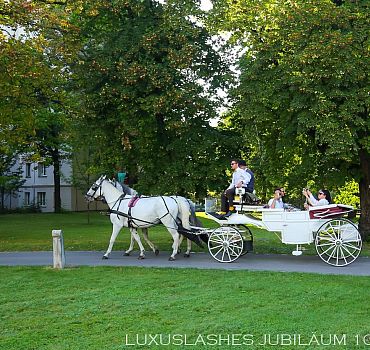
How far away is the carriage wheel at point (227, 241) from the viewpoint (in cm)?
1511

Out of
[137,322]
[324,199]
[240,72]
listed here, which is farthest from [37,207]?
[137,322]

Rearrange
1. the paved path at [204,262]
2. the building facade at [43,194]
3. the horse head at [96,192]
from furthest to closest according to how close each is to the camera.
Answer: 1. the building facade at [43,194]
2. the horse head at [96,192]
3. the paved path at [204,262]

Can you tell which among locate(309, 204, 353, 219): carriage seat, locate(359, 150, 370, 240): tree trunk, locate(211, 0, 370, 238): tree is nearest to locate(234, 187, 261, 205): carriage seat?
locate(309, 204, 353, 219): carriage seat

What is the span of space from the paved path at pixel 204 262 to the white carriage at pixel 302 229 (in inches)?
15.5

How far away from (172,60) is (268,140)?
5198 millimetres

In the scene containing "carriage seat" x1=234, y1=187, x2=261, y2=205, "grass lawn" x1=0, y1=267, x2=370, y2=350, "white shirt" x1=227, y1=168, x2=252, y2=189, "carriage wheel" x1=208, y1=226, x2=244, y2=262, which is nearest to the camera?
"grass lawn" x1=0, y1=267, x2=370, y2=350

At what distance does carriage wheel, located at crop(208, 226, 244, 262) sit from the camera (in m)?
15.1

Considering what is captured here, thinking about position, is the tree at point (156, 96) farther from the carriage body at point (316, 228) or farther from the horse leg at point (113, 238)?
the carriage body at point (316, 228)

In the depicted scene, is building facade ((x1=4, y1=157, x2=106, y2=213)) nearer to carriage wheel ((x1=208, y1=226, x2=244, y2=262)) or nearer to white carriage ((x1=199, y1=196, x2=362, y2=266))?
carriage wheel ((x1=208, y1=226, x2=244, y2=262))

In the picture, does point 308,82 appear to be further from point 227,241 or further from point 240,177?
point 227,241

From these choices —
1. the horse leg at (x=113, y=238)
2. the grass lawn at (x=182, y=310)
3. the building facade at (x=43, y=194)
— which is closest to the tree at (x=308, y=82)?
the horse leg at (x=113, y=238)

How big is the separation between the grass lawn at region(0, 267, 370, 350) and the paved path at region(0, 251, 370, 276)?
1.13 m

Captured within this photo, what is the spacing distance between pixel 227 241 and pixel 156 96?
19.4 feet

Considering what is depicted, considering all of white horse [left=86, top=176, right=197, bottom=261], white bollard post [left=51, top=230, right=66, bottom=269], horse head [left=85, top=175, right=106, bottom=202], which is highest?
horse head [left=85, top=175, right=106, bottom=202]
